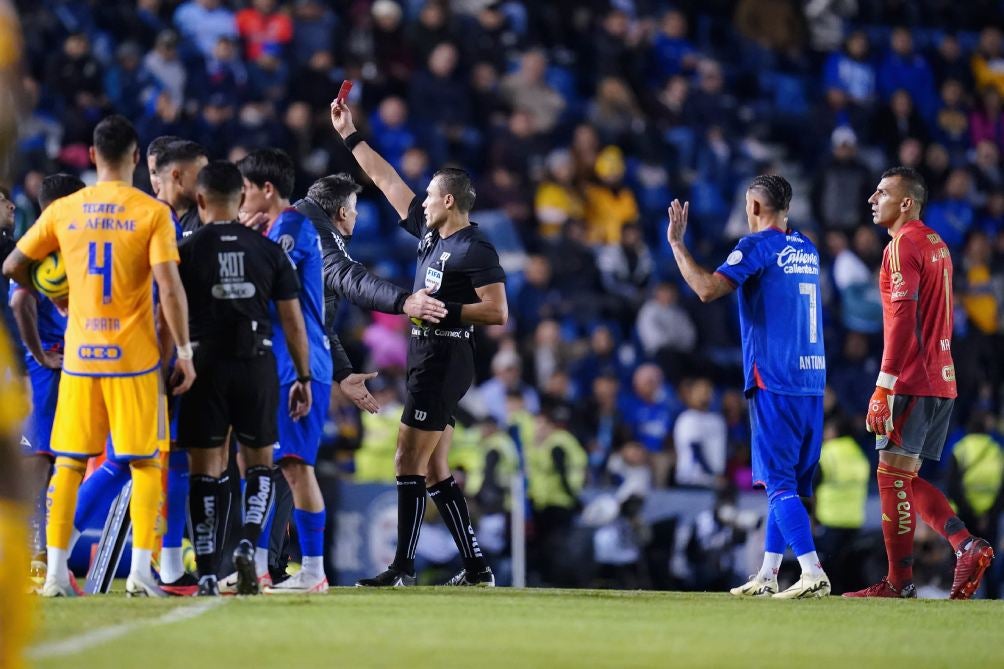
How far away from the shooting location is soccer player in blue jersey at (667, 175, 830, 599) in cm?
910

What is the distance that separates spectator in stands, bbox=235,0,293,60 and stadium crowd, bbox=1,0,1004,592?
0.04 m

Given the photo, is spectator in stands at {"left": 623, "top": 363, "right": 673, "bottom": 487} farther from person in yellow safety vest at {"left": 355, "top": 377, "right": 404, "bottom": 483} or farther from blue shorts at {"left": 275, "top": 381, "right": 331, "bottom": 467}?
blue shorts at {"left": 275, "top": 381, "right": 331, "bottom": 467}

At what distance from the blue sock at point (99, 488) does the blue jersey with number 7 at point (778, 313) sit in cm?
360

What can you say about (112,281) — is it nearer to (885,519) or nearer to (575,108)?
(885,519)

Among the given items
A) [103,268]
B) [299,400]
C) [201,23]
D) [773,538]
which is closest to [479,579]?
[773,538]

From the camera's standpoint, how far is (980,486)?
14.1m

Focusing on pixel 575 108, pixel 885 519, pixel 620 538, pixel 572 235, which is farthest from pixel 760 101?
pixel 885 519

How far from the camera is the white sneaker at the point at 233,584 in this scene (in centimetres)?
823

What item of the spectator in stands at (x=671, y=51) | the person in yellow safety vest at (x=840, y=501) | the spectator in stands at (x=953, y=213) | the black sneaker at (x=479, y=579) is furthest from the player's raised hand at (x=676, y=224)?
the spectator in stands at (x=671, y=51)

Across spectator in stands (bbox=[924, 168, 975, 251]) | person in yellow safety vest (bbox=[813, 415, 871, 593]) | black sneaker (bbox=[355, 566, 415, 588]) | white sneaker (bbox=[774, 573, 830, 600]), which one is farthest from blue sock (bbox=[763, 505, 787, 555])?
spectator in stands (bbox=[924, 168, 975, 251])

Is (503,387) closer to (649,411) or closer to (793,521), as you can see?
(649,411)

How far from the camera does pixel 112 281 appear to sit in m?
7.66

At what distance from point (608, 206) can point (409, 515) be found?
31.6 ft

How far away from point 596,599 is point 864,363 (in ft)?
29.3
